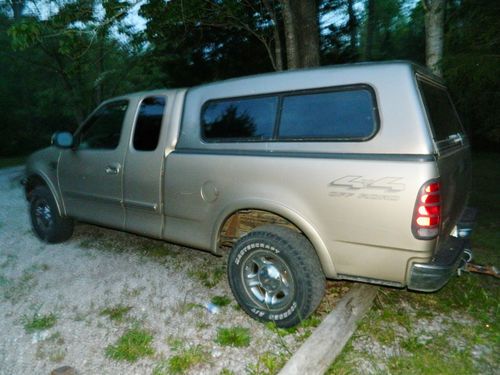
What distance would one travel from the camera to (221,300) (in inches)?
135

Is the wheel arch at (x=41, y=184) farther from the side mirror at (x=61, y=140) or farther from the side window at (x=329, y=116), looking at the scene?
the side window at (x=329, y=116)

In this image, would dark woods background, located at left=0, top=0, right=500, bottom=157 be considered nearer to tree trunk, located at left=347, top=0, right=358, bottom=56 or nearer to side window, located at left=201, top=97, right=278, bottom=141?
tree trunk, located at left=347, top=0, right=358, bottom=56

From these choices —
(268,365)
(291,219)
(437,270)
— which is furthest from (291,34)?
(268,365)

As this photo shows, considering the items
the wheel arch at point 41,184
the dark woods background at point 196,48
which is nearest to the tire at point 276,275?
the wheel arch at point 41,184

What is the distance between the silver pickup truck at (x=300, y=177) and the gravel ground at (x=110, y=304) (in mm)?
447

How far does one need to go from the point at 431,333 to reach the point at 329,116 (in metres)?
1.83

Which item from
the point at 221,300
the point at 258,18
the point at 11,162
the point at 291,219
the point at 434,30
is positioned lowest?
the point at 221,300

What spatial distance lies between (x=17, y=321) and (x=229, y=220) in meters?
2.00

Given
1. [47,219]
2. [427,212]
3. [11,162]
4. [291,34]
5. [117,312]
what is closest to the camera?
[427,212]

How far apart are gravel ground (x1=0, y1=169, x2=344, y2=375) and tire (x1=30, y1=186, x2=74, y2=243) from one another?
0.14 meters

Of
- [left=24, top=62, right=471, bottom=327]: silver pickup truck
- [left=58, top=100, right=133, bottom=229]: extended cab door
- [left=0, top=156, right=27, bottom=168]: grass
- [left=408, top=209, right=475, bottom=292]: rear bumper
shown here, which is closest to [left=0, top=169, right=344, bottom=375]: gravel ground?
[left=24, top=62, right=471, bottom=327]: silver pickup truck

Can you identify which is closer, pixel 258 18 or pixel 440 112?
pixel 440 112

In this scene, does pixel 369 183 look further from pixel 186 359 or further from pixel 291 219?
pixel 186 359

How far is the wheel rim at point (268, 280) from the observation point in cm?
292
